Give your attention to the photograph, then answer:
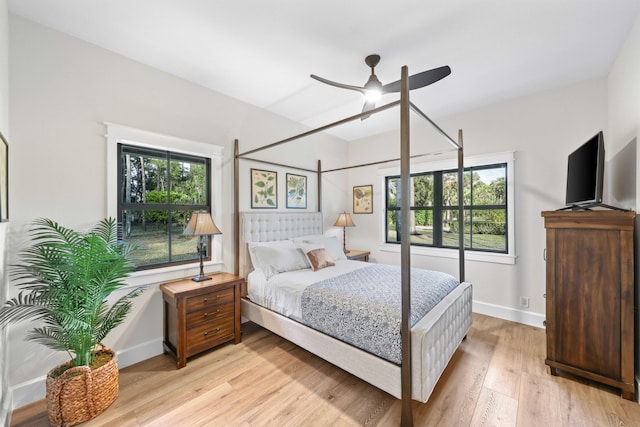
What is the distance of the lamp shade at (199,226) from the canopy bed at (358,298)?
56 cm

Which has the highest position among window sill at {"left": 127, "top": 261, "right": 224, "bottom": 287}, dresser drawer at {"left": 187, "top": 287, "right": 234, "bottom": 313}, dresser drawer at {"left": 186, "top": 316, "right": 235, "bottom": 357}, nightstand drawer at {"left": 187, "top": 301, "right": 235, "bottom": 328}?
window sill at {"left": 127, "top": 261, "right": 224, "bottom": 287}

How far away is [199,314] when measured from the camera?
2.46m

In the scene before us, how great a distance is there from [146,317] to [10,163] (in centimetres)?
159

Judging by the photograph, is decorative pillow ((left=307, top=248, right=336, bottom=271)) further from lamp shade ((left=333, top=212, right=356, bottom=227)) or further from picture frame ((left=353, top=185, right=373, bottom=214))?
picture frame ((left=353, top=185, right=373, bottom=214))

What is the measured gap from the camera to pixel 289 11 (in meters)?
1.85

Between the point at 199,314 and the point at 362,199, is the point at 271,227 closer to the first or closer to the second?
the point at 199,314

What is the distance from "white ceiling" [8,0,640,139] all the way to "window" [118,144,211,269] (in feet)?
2.94

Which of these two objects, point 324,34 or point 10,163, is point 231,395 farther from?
point 324,34

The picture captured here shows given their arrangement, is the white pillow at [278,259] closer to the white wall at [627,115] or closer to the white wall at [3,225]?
the white wall at [3,225]

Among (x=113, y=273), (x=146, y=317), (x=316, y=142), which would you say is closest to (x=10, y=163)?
(x=113, y=273)

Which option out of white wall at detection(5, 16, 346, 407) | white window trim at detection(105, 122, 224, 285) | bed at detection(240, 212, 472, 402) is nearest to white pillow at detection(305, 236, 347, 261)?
bed at detection(240, 212, 472, 402)

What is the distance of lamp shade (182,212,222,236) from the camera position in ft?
8.38

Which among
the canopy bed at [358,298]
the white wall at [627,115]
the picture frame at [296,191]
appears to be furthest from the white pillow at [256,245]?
the white wall at [627,115]

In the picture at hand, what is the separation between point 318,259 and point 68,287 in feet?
7.08
